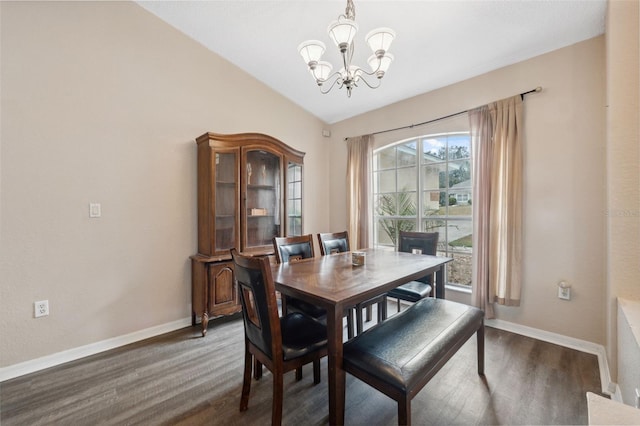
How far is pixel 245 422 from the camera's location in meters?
1.54

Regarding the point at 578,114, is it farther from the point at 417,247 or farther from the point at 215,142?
the point at 215,142

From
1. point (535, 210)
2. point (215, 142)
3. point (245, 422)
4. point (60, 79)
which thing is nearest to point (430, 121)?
point (535, 210)

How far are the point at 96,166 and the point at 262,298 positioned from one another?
2.09 meters

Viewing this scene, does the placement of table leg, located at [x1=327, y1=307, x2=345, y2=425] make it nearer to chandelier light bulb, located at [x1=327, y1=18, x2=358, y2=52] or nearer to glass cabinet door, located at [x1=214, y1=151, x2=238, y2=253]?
A: chandelier light bulb, located at [x1=327, y1=18, x2=358, y2=52]

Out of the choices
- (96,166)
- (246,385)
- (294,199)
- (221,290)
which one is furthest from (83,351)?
(294,199)

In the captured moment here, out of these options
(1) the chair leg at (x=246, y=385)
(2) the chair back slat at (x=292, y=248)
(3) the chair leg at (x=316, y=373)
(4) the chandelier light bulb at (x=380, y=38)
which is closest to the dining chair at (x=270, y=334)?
(1) the chair leg at (x=246, y=385)

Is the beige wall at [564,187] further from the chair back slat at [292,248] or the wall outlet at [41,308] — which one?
the wall outlet at [41,308]

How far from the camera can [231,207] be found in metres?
2.92

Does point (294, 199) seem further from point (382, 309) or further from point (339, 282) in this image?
point (339, 282)

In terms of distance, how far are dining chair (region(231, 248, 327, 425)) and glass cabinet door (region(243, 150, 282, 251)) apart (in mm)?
1496

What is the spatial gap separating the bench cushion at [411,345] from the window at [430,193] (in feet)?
4.69

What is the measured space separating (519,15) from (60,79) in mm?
3636

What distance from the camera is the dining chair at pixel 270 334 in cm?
134

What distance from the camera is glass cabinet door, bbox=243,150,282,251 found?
3076 mm
